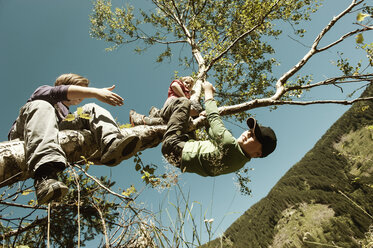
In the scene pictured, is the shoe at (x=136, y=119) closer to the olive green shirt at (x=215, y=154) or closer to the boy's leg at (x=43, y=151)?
the olive green shirt at (x=215, y=154)

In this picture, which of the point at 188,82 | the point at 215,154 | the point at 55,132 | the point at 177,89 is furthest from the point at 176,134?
the point at 188,82

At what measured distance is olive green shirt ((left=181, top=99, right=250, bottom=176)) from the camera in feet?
8.63

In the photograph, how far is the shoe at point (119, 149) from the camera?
2.12 metres

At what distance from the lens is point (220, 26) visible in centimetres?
944

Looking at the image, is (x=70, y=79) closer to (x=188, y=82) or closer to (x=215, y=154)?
(x=215, y=154)

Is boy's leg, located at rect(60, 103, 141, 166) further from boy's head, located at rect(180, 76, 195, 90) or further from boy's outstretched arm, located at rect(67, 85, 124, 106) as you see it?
boy's head, located at rect(180, 76, 195, 90)

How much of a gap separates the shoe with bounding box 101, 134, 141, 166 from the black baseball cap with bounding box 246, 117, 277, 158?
1.49m

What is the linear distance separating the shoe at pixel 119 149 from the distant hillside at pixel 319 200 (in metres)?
81.1

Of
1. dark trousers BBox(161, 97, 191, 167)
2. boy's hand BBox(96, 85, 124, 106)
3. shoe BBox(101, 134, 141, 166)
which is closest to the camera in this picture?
shoe BBox(101, 134, 141, 166)

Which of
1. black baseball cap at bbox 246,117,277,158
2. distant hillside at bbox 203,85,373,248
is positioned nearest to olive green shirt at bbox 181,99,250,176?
black baseball cap at bbox 246,117,277,158

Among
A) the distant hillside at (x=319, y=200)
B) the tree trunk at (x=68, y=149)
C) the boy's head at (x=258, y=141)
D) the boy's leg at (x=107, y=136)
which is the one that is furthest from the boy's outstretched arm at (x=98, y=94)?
the distant hillside at (x=319, y=200)

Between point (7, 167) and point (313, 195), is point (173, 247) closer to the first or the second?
point (7, 167)

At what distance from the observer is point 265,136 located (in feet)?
8.98

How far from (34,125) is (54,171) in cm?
54
